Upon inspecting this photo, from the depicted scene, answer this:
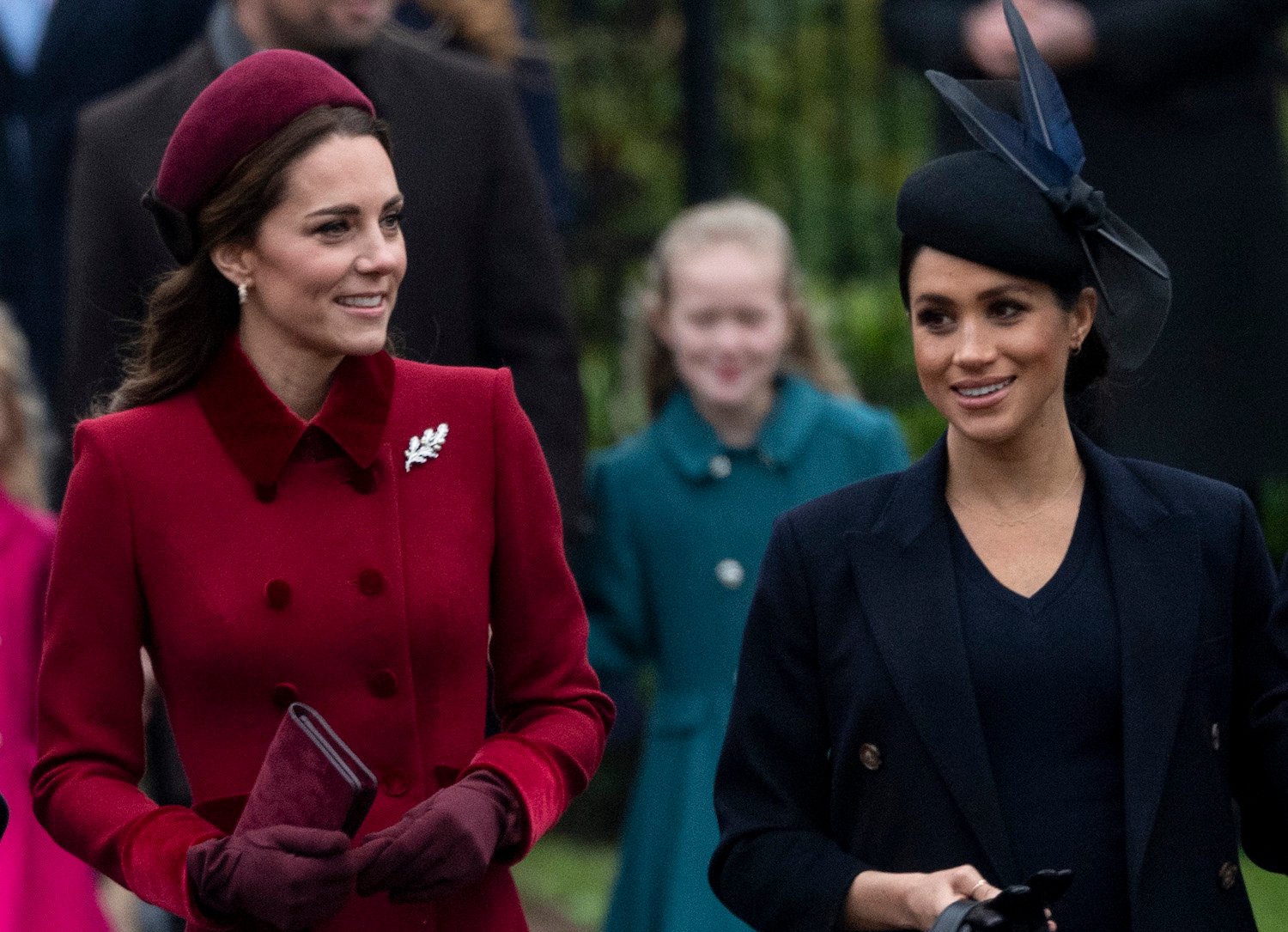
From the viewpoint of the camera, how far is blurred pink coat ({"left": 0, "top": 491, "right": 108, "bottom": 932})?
482cm

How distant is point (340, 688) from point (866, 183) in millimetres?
4752

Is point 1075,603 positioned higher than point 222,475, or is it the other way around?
point 222,475

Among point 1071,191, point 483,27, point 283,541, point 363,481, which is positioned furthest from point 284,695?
point 483,27

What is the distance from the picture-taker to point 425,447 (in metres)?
3.64

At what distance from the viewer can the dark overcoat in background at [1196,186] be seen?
5895mm

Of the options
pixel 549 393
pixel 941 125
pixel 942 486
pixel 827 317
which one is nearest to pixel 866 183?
pixel 827 317

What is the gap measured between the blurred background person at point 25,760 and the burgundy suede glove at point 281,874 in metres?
1.56

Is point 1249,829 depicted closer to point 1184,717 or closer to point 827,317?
point 1184,717

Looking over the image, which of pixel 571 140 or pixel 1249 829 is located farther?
pixel 571 140

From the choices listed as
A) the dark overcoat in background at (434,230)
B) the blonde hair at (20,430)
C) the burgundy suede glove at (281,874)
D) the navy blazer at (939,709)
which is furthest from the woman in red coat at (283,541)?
the blonde hair at (20,430)

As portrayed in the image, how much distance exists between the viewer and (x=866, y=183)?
315 inches

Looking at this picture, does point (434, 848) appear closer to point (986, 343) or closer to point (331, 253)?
point (331, 253)

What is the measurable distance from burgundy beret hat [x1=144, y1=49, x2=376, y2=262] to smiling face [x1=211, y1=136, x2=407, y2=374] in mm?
65

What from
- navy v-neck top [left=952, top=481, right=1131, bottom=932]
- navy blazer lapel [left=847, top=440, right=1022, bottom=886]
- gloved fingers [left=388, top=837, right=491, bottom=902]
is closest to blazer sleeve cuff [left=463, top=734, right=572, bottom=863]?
gloved fingers [left=388, top=837, right=491, bottom=902]
